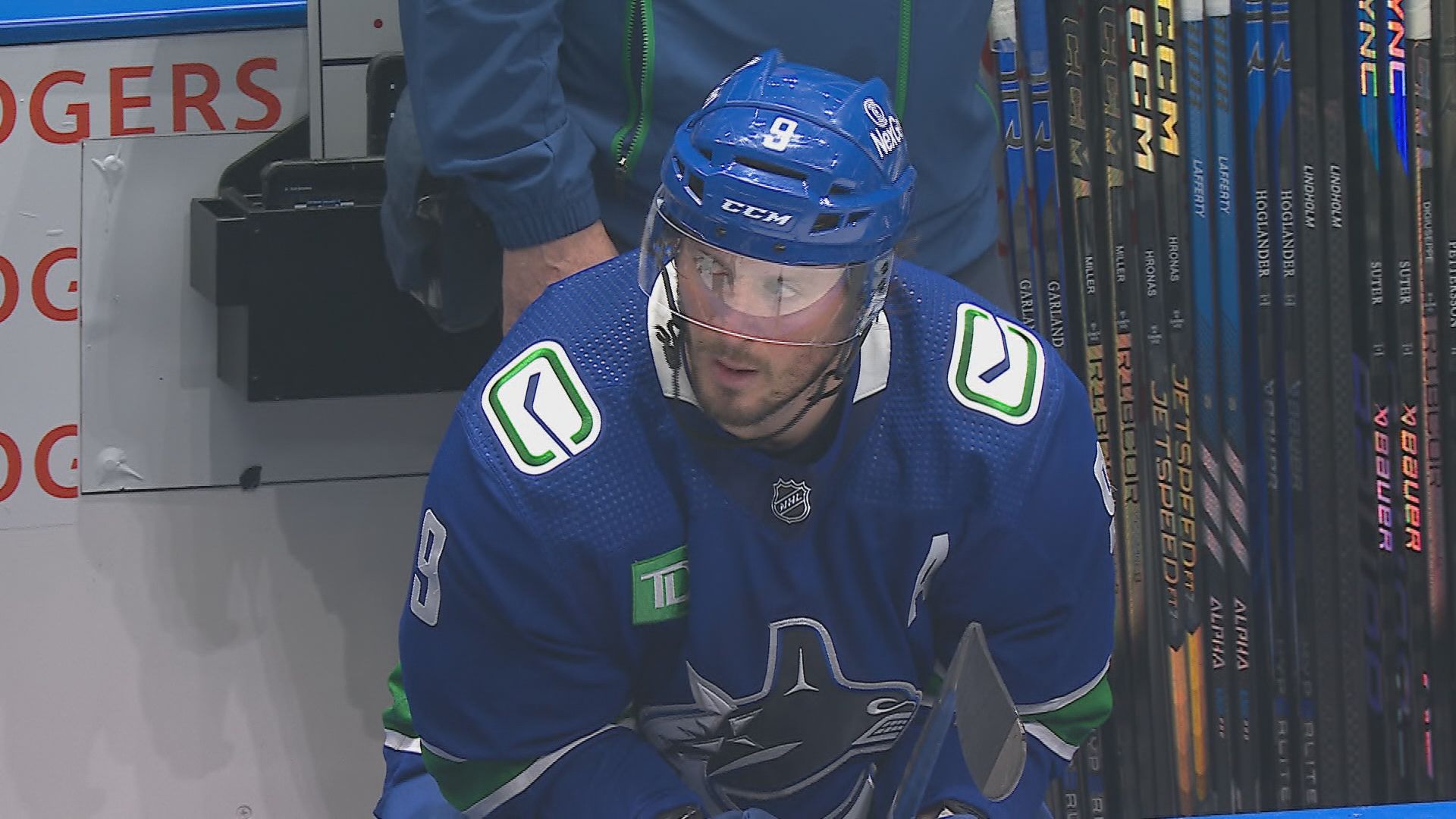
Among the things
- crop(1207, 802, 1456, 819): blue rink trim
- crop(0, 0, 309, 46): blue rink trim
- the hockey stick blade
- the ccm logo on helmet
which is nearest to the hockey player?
the ccm logo on helmet

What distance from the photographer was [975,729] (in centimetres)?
131

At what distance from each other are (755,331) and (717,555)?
19 cm

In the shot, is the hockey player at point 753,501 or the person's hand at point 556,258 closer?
the hockey player at point 753,501

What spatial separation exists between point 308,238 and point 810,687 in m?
0.97

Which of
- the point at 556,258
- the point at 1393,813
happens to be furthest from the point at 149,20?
the point at 1393,813

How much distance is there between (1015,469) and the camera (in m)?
1.44

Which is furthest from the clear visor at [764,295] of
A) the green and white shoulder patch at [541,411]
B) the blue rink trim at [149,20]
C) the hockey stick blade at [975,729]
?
the blue rink trim at [149,20]

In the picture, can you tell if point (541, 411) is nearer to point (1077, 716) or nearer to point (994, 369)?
point (994, 369)

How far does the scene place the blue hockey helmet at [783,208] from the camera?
4.20 ft

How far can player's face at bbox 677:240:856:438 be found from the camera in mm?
1319

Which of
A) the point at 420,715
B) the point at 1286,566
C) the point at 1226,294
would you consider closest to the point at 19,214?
the point at 420,715

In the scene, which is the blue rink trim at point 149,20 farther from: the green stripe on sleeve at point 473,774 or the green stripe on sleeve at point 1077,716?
the green stripe on sleeve at point 1077,716

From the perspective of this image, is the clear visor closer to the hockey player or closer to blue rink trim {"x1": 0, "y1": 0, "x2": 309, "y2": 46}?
the hockey player

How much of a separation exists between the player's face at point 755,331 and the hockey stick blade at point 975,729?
22 cm
